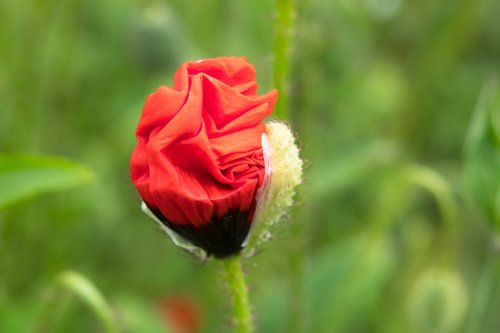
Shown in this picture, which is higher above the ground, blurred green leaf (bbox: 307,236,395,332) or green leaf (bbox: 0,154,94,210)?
blurred green leaf (bbox: 307,236,395,332)

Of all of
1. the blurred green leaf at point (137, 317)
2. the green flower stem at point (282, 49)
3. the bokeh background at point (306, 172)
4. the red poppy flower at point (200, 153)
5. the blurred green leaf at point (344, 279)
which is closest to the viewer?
the red poppy flower at point (200, 153)

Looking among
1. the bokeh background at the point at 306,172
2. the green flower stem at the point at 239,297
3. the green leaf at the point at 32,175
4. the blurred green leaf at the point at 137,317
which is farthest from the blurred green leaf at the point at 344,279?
the green flower stem at the point at 239,297

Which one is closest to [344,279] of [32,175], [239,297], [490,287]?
[490,287]

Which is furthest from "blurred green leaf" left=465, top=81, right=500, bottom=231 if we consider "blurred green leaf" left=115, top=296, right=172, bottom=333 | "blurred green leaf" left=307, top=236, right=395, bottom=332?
"blurred green leaf" left=115, top=296, right=172, bottom=333

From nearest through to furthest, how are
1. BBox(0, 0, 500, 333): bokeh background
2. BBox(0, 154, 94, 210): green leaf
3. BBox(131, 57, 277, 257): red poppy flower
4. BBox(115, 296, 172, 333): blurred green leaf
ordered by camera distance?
BBox(131, 57, 277, 257): red poppy flower < BBox(0, 154, 94, 210): green leaf < BBox(0, 0, 500, 333): bokeh background < BBox(115, 296, 172, 333): blurred green leaf

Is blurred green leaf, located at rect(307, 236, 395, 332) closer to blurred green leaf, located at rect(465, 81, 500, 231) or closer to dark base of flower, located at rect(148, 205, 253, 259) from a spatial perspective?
blurred green leaf, located at rect(465, 81, 500, 231)

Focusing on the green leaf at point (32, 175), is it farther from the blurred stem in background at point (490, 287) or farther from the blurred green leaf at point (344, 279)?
the blurred green leaf at point (344, 279)

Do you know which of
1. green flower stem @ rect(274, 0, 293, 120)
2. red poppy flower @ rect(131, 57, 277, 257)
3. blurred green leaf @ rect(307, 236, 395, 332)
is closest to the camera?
red poppy flower @ rect(131, 57, 277, 257)

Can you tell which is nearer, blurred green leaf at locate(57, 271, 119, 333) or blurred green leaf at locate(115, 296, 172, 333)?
blurred green leaf at locate(57, 271, 119, 333)
